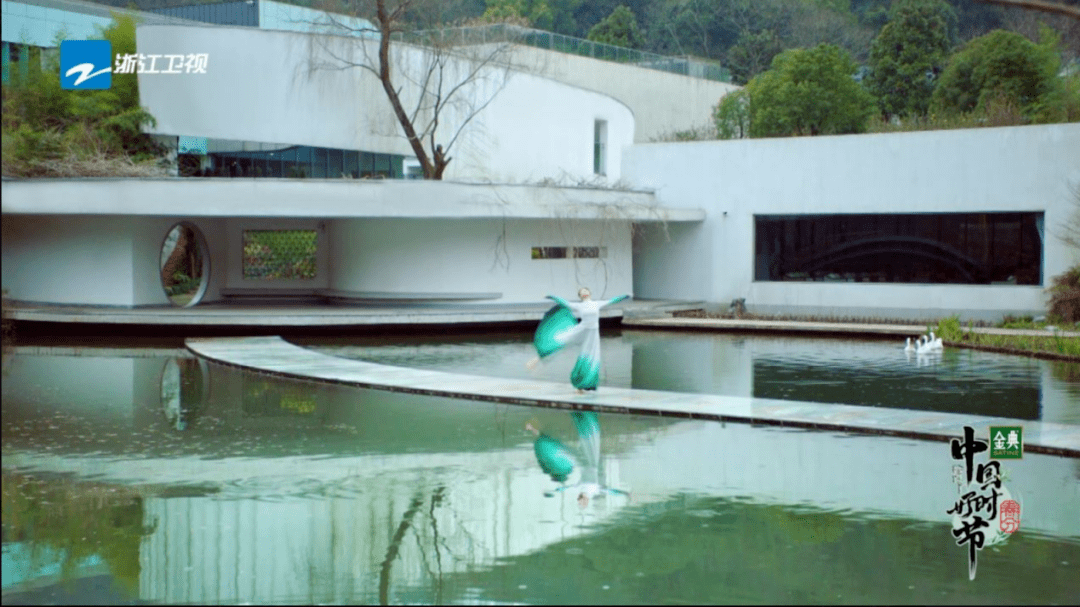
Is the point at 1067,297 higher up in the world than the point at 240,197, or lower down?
lower down

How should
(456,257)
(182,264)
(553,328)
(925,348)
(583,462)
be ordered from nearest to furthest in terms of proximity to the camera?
(583,462)
(553,328)
(925,348)
(456,257)
(182,264)

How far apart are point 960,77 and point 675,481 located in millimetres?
30524

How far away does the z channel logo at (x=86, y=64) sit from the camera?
1068 inches

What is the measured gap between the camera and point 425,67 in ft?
86.7

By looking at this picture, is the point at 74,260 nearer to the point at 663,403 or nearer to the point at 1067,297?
the point at 663,403

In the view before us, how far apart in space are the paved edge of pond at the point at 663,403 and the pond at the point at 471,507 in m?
0.30

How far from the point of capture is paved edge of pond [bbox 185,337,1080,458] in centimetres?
1120

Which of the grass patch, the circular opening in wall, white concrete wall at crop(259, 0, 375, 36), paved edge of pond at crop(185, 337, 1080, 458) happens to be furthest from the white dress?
the circular opening in wall

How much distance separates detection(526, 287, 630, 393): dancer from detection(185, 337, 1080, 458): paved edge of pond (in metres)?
0.24

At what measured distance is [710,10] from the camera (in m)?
54.1

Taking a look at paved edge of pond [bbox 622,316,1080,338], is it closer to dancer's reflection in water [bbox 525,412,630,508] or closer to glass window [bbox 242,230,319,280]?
glass window [bbox 242,230,319,280]

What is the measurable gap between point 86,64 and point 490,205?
10857 mm

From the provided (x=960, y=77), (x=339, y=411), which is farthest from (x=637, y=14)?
(x=339, y=411)

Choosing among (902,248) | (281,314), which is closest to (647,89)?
(902,248)
